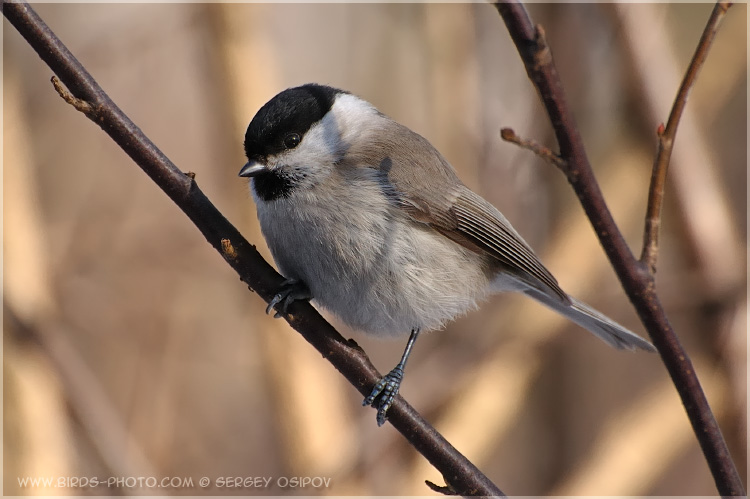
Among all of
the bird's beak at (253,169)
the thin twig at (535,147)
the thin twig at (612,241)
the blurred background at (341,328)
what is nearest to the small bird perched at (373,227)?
the bird's beak at (253,169)

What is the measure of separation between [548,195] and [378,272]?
189cm

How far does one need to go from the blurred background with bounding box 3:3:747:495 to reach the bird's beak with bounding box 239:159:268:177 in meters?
1.11

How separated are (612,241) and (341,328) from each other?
1.94 m

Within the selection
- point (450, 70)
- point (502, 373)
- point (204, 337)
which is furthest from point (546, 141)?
point (204, 337)

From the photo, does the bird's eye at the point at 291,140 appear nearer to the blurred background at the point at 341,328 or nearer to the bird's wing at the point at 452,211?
the bird's wing at the point at 452,211

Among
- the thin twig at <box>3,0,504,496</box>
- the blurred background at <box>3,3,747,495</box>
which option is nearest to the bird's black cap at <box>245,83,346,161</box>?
the thin twig at <box>3,0,504,496</box>

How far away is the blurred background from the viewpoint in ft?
8.93

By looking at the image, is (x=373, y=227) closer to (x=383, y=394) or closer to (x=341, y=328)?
(x=383, y=394)

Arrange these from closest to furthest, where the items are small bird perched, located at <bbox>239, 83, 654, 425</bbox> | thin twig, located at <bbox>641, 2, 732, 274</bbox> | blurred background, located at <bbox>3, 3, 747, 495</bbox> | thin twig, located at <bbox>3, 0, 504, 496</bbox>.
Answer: thin twig, located at <bbox>641, 2, 732, 274</bbox> → thin twig, located at <bbox>3, 0, 504, 496</bbox> → small bird perched, located at <bbox>239, 83, 654, 425</bbox> → blurred background, located at <bbox>3, 3, 747, 495</bbox>

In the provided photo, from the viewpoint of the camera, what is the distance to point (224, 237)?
144 cm

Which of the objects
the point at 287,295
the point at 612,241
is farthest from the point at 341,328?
the point at 612,241

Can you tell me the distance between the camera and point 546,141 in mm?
3445

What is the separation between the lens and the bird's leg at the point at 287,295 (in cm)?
165

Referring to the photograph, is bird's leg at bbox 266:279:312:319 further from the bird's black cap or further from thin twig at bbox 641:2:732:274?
thin twig at bbox 641:2:732:274
